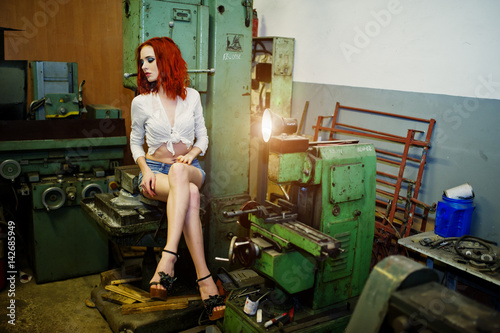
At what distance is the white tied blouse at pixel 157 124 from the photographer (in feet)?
8.13

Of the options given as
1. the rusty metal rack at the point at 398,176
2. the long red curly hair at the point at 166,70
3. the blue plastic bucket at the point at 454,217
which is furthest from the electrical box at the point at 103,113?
the blue plastic bucket at the point at 454,217

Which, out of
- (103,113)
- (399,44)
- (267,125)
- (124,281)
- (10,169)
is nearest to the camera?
(267,125)

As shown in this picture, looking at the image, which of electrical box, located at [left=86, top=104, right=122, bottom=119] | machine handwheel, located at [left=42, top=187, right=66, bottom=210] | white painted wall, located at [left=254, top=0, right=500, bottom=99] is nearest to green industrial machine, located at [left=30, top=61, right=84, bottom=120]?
electrical box, located at [left=86, top=104, right=122, bottom=119]

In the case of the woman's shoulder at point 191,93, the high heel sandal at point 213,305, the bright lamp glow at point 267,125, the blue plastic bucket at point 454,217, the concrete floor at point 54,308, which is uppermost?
the woman's shoulder at point 191,93

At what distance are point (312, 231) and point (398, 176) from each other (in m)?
1.23

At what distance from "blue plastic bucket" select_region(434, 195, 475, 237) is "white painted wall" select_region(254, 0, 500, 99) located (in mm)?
689

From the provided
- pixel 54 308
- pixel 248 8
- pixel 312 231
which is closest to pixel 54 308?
pixel 54 308

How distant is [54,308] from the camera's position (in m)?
2.85

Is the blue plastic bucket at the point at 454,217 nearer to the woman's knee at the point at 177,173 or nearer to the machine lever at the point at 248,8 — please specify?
the woman's knee at the point at 177,173

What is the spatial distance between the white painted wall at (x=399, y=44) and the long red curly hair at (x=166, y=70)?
1.55 meters

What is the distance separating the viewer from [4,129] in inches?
114

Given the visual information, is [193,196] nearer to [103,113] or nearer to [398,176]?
[103,113]

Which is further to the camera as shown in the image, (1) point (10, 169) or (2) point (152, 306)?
(1) point (10, 169)

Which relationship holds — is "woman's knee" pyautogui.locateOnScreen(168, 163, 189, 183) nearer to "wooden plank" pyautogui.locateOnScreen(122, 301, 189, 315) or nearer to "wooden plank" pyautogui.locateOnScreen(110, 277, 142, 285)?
"wooden plank" pyautogui.locateOnScreen(122, 301, 189, 315)
